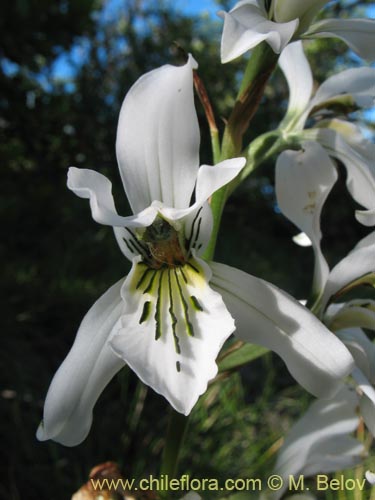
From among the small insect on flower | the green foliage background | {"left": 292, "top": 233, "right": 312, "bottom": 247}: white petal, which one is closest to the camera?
the small insect on flower

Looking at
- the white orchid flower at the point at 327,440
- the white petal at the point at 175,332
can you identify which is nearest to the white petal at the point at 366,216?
the white petal at the point at 175,332

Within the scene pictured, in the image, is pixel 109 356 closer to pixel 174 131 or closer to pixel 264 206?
pixel 174 131

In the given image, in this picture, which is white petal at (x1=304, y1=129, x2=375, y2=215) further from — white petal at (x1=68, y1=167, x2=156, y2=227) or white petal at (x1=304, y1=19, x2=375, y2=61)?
white petal at (x1=68, y1=167, x2=156, y2=227)

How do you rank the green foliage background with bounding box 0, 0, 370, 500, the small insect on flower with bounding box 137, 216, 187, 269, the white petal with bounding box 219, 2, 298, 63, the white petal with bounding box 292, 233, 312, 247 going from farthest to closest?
the green foliage background with bounding box 0, 0, 370, 500
the white petal with bounding box 292, 233, 312, 247
the small insect on flower with bounding box 137, 216, 187, 269
the white petal with bounding box 219, 2, 298, 63

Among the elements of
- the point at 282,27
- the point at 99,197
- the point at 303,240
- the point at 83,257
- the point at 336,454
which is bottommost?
the point at 83,257

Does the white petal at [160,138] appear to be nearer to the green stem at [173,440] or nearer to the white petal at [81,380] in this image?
the white petal at [81,380]

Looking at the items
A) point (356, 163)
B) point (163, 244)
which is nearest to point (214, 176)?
point (163, 244)

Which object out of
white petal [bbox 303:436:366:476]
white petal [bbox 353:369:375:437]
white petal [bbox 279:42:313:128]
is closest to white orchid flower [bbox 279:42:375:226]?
white petal [bbox 279:42:313:128]

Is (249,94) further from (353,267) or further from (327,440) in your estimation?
(327,440)
